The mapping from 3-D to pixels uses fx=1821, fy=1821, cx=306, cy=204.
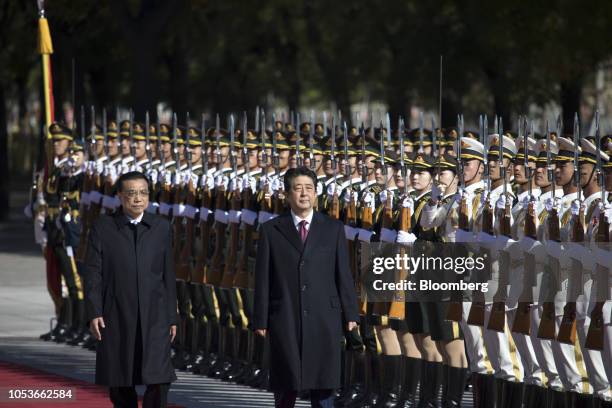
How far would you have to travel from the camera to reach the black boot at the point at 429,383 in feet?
37.8

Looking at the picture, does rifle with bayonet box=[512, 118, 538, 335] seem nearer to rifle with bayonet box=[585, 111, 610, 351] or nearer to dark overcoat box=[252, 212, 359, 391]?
rifle with bayonet box=[585, 111, 610, 351]

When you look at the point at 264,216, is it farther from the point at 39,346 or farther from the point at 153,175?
the point at 39,346

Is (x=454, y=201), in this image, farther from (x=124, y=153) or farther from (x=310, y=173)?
(x=124, y=153)

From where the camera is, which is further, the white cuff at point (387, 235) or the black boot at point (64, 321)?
the black boot at point (64, 321)

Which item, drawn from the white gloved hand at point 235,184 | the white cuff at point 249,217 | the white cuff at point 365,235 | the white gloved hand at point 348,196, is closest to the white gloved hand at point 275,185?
the white cuff at point 249,217

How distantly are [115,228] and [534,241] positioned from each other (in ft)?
8.43

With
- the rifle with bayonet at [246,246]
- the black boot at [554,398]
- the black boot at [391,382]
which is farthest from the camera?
the rifle with bayonet at [246,246]

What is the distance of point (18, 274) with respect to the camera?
79.7 feet

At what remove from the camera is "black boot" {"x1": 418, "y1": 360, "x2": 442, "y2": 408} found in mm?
11523

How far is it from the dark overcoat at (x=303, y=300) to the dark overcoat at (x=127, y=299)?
55 centimetres

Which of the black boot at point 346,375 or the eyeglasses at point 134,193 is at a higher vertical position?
the eyeglasses at point 134,193

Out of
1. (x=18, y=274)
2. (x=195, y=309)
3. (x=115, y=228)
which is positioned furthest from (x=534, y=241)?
(x=18, y=274)

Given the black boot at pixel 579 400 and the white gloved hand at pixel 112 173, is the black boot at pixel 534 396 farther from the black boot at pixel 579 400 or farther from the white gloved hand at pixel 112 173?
the white gloved hand at pixel 112 173

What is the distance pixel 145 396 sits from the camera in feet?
32.2
